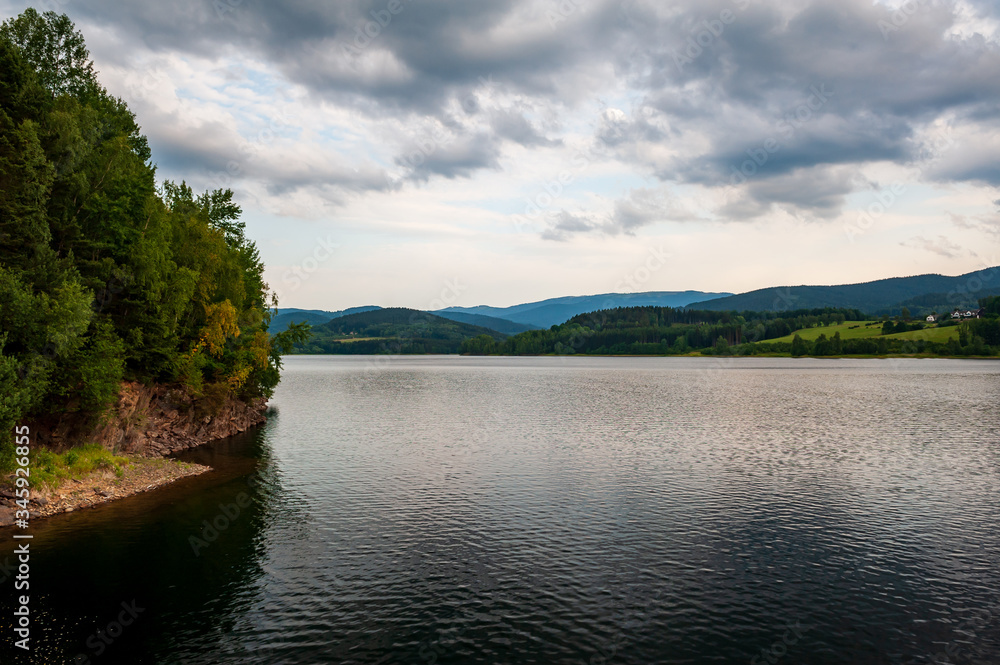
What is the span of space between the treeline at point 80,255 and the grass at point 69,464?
3.09 meters

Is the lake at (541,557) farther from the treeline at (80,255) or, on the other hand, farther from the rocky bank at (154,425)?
the treeline at (80,255)

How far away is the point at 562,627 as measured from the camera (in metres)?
22.8

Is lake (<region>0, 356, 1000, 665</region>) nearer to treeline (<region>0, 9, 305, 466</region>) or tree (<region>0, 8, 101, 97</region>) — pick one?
treeline (<region>0, 9, 305, 466</region>)

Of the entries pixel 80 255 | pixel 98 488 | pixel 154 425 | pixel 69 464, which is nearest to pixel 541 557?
pixel 98 488

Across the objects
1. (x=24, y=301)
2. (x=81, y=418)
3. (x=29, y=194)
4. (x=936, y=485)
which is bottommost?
(x=936, y=485)

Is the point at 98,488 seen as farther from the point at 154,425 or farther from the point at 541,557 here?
the point at 541,557

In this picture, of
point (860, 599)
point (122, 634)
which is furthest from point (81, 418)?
point (860, 599)

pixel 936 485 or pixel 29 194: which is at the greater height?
pixel 29 194

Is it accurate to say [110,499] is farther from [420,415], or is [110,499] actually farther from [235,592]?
[420,415]

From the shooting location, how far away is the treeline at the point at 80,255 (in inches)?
1415

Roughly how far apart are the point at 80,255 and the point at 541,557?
43.3m

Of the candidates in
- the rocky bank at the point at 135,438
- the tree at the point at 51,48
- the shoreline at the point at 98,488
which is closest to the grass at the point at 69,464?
the shoreline at the point at 98,488

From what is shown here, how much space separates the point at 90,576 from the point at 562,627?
2343 centimetres

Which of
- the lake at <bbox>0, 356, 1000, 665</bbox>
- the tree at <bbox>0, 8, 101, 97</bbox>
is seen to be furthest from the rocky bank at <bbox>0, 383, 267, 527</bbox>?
the tree at <bbox>0, 8, 101, 97</bbox>
